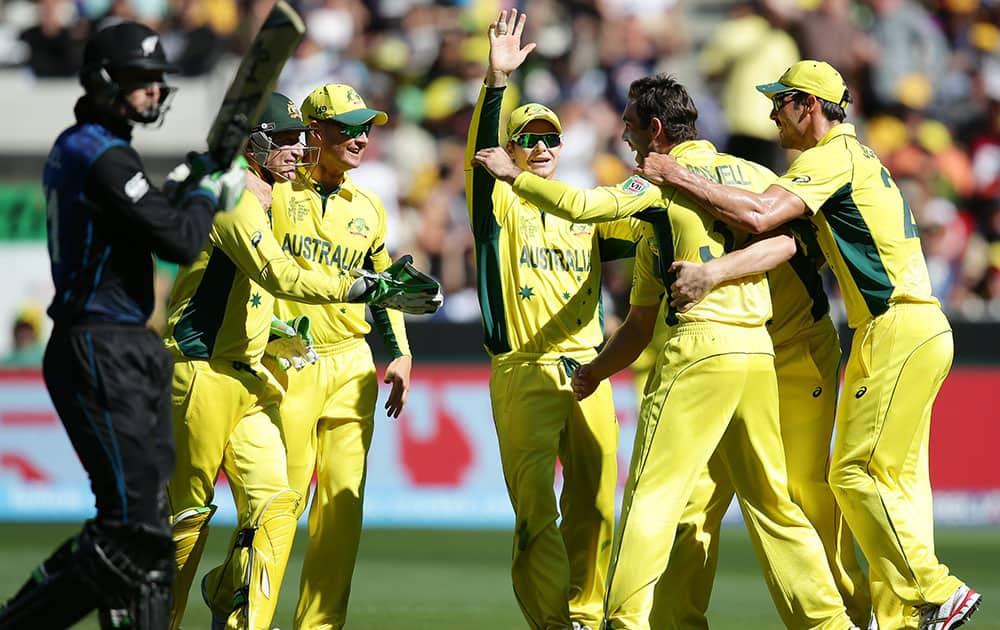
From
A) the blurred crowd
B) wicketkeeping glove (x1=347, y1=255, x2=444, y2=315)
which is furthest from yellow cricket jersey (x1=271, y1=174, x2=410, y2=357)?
the blurred crowd

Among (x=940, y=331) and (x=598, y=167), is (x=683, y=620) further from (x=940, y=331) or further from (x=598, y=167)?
(x=598, y=167)

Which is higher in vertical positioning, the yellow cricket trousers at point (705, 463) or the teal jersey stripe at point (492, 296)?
the teal jersey stripe at point (492, 296)

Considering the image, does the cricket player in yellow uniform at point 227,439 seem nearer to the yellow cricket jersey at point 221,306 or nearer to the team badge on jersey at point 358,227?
the yellow cricket jersey at point 221,306

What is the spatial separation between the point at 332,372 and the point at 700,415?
2.02 meters

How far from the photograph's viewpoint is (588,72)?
16.4 metres

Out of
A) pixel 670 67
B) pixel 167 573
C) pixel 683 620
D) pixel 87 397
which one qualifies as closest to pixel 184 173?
pixel 87 397

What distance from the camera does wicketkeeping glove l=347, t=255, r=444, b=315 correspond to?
20.3ft

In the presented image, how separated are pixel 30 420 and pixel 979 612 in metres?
8.17

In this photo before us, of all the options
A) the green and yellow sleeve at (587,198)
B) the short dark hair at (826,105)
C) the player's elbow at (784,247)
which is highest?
the short dark hair at (826,105)

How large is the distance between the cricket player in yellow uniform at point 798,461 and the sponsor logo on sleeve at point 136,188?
10.0ft

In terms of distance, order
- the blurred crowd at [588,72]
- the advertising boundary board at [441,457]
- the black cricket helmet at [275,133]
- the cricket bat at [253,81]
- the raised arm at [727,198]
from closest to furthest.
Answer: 1. the cricket bat at [253,81]
2. the raised arm at [727,198]
3. the black cricket helmet at [275,133]
4. the advertising boundary board at [441,457]
5. the blurred crowd at [588,72]

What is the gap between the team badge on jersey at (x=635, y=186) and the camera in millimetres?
6211

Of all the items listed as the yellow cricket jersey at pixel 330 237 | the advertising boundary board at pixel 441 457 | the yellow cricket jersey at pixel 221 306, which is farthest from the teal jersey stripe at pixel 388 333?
the advertising boundary board at pixel 441 457

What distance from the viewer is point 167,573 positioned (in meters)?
5.31
